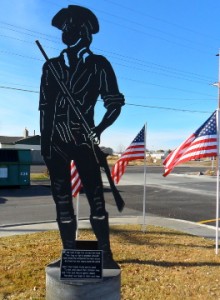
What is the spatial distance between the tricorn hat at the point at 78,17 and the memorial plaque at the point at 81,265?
3.34 metres

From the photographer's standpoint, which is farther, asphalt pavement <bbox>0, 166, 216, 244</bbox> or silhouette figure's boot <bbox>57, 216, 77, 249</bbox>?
asphalt pavement <bbox>0, 166, 216, 244</bbox>

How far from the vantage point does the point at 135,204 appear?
51.6 ft

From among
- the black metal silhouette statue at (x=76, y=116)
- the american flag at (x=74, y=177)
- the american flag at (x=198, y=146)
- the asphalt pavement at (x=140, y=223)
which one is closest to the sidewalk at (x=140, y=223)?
the asphalt pavement at (x=140, y=223)

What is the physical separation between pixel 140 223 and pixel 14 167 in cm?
1098

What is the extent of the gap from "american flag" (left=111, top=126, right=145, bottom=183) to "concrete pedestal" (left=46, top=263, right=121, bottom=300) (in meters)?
3.39

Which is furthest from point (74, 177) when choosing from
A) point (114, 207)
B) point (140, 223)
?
point (114, 207)

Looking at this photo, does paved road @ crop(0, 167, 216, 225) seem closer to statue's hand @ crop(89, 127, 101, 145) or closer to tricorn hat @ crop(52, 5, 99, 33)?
statue's hand @ crop(89, 127, 101, 145)

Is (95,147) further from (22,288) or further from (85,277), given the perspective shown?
(22,288)

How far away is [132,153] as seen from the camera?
8.74 m

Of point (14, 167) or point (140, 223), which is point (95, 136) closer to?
point (140, 223)

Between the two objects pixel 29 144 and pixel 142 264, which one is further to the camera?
pixel 29 144

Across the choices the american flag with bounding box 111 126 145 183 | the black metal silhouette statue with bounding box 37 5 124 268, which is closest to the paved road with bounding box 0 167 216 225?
the american flag with bounding box 111 126 145 183

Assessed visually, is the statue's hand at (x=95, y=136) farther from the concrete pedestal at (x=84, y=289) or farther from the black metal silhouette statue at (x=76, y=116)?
the concrete pedestal at (x=84, y=289)

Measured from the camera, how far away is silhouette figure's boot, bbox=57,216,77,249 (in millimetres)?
5835
